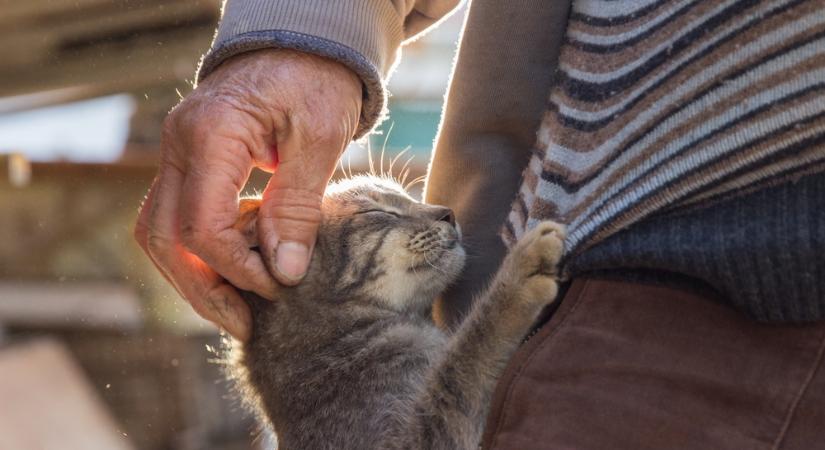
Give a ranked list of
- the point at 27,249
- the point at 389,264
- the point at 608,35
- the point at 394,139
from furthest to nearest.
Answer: the point at 27,249, the point at 394,139, the point at 389,264, the point at 608,35

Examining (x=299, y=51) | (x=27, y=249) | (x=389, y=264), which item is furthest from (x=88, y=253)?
(x=299, y=51)

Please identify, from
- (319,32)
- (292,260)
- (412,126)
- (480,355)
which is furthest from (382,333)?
(412,126)

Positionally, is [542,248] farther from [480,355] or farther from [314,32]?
[314,32]

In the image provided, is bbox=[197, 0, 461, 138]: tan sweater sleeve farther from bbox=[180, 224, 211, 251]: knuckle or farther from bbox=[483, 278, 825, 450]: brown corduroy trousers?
bbox=[483, 278, 825, 450]: brown corduroy trousers

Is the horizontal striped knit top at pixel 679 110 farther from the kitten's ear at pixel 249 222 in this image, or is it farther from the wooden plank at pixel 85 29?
the wooden plank at pixel 85 29

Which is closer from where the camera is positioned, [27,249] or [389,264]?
[389,264]

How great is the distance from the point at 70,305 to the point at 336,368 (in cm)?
266

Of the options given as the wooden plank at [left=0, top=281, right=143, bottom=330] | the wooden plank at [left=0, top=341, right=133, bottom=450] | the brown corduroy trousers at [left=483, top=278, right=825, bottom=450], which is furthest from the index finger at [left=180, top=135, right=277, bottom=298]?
the wooden plank at [left=0, top=281, right=143, bottom=330]

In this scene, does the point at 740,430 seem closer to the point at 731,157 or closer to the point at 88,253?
the point at 731,157

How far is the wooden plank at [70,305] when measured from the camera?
376 centimetres

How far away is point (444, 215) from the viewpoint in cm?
166

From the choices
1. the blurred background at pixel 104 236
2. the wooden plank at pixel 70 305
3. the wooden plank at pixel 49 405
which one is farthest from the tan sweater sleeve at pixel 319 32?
the wooden plank at pixel 70 305

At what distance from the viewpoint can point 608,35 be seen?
1.13 metres

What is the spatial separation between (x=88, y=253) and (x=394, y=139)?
1.42 m
